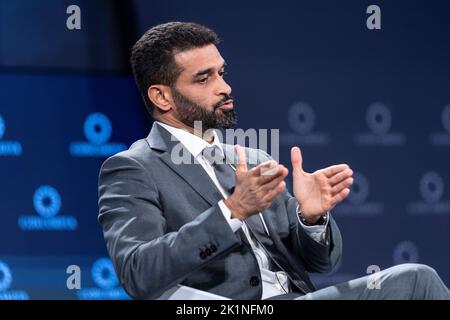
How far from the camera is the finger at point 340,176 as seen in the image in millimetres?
2422

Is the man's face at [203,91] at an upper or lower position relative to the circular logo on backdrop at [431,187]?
upper

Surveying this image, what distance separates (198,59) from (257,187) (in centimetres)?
65

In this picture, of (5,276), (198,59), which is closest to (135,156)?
(198,59)

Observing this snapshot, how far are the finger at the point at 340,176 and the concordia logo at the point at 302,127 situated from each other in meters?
1.88

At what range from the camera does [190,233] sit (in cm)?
228

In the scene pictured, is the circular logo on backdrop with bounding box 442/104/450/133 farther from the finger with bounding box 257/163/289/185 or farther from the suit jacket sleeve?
the finger with bounding box 257/163/289/185

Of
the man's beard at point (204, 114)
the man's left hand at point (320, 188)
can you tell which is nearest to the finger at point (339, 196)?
the man's left hand at point (320, 188)

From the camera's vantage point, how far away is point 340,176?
7.97 feet

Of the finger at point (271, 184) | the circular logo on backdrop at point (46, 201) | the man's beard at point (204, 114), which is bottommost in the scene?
the circular logo on backdrop at point (46, 201)

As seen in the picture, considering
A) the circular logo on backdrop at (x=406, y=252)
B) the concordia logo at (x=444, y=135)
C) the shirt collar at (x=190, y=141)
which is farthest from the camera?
the concordia logo at (x=444, y=135)

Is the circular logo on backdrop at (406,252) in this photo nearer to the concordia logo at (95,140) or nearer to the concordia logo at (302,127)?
the concordia logo at (302,127)

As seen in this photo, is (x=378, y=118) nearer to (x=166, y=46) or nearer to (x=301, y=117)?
(x=301, y=117)

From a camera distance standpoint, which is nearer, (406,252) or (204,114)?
(204,114)
